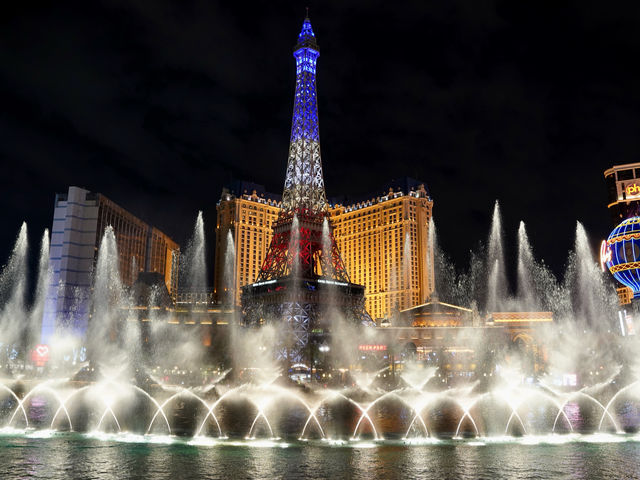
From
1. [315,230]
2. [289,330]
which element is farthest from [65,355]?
[315,230]

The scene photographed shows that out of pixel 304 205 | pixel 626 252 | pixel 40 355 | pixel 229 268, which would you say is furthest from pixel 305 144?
pixel 40 355

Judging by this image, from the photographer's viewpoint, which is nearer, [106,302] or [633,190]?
[106,302]

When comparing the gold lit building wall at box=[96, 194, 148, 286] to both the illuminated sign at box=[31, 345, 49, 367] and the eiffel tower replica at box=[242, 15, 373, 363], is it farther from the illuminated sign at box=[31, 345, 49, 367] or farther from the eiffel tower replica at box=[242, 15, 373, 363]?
the eiffel tower replica at box=[242, 15, 373, 363]

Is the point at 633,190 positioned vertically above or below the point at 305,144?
above

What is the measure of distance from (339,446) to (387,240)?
10443 cm

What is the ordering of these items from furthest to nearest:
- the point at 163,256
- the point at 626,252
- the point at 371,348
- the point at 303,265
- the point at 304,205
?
the point at 163,256, the point at 304,205, the point at 371,348, the point at 303,265, the point at 626,252

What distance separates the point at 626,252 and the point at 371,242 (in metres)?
74.5

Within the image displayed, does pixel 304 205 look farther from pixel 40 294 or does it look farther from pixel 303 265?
pixel 40 294

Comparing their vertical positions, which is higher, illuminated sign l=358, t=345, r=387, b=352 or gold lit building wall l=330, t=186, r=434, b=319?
gold lit building wall l=330, t=186, r=434, b=319

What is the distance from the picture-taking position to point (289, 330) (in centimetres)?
7612

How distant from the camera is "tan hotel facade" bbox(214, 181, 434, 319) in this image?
118938mm

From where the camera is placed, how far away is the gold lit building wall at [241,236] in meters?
124

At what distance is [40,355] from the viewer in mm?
77500

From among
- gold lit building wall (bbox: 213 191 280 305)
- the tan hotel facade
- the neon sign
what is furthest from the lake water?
the neon sign
